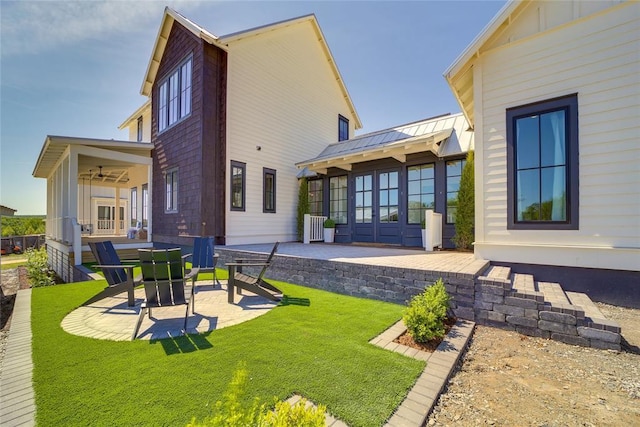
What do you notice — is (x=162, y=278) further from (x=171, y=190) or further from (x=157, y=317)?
(x=171, y=190)

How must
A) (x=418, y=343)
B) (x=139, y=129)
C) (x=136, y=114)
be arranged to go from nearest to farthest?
(x=418, y=343)
(x=136, y=114)
(x=139, y=129)

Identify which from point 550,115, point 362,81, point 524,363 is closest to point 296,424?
point 524,363

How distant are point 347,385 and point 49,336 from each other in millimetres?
3627

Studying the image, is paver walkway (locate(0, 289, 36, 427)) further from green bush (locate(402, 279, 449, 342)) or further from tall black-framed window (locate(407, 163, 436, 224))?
tall black-framed window (locate(407, 163, 436, 224))

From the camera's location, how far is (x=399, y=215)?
359 inches

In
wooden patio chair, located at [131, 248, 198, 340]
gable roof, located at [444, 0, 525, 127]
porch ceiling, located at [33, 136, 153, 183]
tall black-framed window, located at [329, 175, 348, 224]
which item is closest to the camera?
wooden patio chair, located at [131, 248, 198, 340]

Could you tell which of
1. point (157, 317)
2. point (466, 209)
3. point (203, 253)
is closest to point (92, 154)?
point (203, 253)

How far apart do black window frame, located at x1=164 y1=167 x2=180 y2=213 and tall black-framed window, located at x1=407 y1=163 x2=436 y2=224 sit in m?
8.06

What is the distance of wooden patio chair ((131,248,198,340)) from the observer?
3.66m

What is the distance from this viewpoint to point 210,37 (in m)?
8.77

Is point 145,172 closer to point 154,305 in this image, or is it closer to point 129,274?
point 129,274

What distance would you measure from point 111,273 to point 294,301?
10.6ft

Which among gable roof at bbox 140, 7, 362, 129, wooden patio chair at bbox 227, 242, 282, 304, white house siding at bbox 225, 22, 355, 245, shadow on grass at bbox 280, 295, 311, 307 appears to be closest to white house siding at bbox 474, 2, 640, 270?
shadow on grass at bbox 280, 295, 311, 307

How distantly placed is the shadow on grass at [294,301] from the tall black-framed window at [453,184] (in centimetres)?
534
